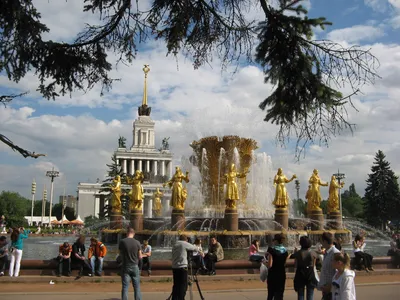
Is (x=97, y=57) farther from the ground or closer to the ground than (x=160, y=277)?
farther from the ground

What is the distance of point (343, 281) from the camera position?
466 cm

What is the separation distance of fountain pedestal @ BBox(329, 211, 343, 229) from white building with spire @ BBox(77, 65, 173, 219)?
71.0m

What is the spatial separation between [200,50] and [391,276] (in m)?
7.99

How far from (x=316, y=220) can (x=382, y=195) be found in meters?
34.4

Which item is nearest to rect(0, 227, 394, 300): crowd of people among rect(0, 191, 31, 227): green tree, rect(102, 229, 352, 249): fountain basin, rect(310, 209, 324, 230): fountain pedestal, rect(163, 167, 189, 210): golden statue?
rect(102, 229, 352, 249): fountain basin

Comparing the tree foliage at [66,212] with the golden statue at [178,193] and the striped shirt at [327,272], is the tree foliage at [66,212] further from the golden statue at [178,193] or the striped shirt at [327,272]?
the striped shirt at [327,272]

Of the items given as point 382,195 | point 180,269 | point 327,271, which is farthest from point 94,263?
point 382,195

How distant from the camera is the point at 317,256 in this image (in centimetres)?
675

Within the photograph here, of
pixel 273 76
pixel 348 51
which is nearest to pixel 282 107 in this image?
pixel 273 76

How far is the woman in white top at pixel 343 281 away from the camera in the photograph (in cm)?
462

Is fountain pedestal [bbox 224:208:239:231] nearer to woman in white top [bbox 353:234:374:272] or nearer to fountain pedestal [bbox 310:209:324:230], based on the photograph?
fountain pedestal [bbox 310:209:324:230]

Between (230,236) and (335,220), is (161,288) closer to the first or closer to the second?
(230,236)

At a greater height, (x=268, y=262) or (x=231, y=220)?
(x=231, y=220)

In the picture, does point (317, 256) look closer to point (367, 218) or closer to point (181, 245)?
point (181, 245)
